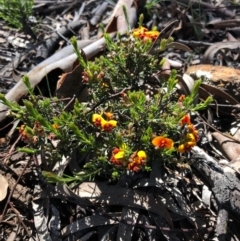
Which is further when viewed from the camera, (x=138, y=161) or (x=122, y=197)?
(x=122, y=197)

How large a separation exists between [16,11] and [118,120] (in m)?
1.55

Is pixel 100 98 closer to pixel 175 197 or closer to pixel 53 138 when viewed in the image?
pixel 53 138

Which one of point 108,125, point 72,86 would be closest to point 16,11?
point 72,86

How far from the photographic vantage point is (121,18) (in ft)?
13.0

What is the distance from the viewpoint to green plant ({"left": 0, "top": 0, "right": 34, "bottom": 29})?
150 inches

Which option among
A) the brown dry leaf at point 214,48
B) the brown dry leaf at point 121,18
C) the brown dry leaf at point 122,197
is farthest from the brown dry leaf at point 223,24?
the brown dry leaf at point 122,197

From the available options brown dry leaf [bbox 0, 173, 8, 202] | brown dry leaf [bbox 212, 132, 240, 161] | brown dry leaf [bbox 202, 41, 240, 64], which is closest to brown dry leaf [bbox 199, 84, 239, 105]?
brown dry leaf [bbox 212, 132, 240, 161]

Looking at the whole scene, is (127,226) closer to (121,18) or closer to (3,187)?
(3,187)

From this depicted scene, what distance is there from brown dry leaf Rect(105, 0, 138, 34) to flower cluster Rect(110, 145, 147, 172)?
1.59 meters

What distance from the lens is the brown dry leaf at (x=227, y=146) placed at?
3.14 m

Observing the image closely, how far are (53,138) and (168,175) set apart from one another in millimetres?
779

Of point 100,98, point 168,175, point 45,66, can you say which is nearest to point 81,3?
point 45,66

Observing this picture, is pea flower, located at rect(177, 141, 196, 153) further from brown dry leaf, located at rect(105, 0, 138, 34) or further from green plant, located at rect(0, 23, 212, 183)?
brown dry leaf, located at rect(105, 0, 138, 34)

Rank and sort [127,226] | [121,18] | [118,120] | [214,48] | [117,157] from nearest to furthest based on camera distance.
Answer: [117,157] < [127,226] < [118,120] < [214,48] < [121,18]
